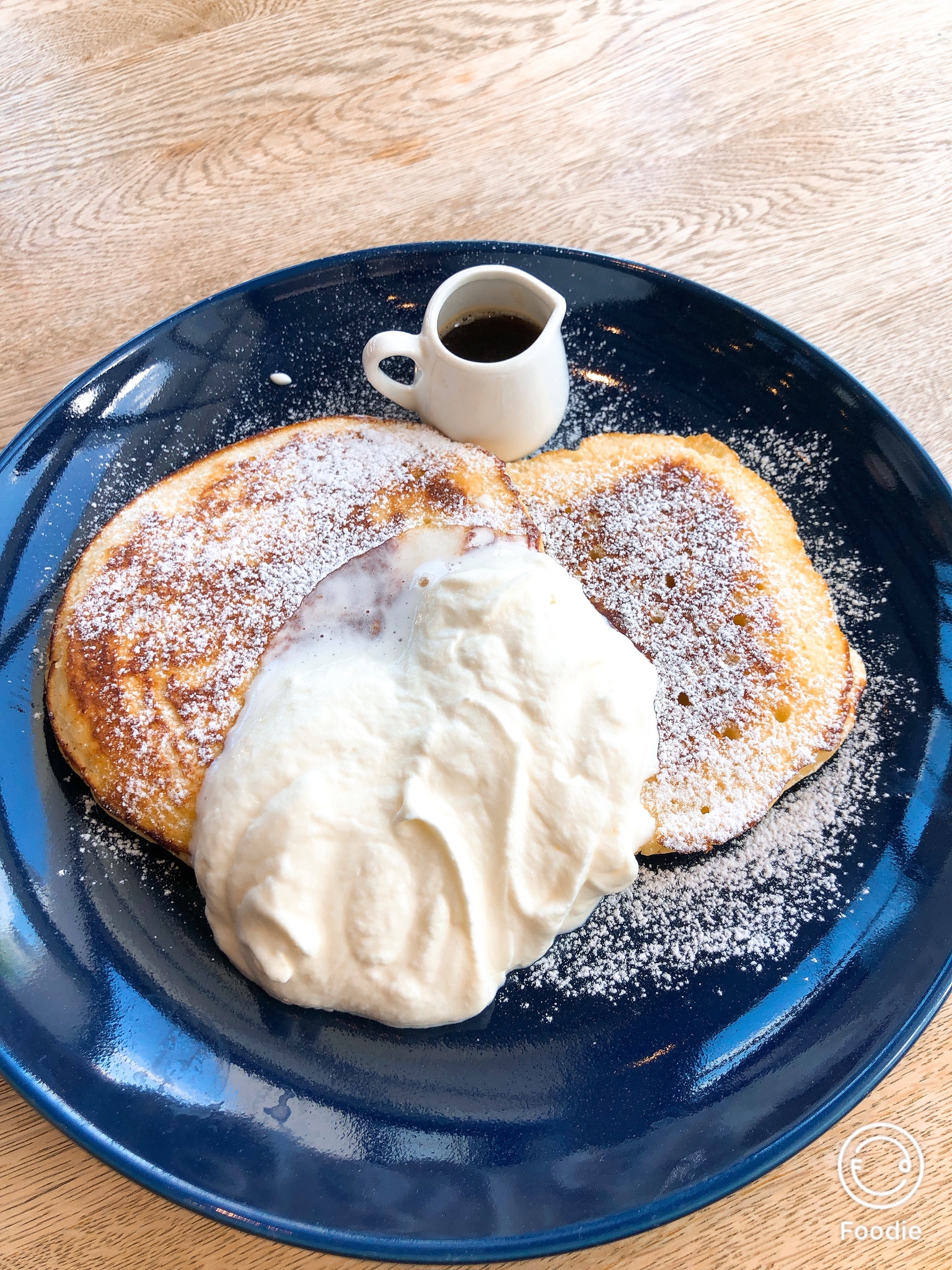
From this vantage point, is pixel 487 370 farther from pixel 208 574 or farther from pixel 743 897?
pixel 743 897

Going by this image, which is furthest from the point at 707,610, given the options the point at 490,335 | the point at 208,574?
the point at 208,574

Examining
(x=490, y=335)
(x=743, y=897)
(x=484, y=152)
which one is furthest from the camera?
(x=484, y=152)

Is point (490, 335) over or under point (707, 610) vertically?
over

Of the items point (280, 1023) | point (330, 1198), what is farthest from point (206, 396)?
point (330, 1198)

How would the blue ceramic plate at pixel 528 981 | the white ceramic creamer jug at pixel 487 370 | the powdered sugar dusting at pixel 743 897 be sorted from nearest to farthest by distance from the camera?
Answer: 1. the blue ceramic plate at pixel 528 981
2. the powdered sugar dusting at pixel 743 897
3. the white ceramic creamer jug at pixel 487 370

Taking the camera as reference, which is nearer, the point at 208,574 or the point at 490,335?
the point at 208,574

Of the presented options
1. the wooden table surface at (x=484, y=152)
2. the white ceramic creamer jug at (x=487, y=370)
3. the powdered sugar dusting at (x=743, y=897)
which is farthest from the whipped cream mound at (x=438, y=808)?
the wooden table surface at (x=484, y=152)

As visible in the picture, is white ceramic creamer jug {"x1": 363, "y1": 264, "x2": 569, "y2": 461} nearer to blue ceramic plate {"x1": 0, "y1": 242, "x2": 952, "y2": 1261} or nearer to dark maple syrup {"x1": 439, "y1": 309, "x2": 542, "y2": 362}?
dark maple syrup {"x1": 439, "y1": 309, "x2": 542, "y2": 362}

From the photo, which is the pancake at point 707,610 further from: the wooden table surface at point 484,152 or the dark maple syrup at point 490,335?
the wooden table surface at point 484,152
